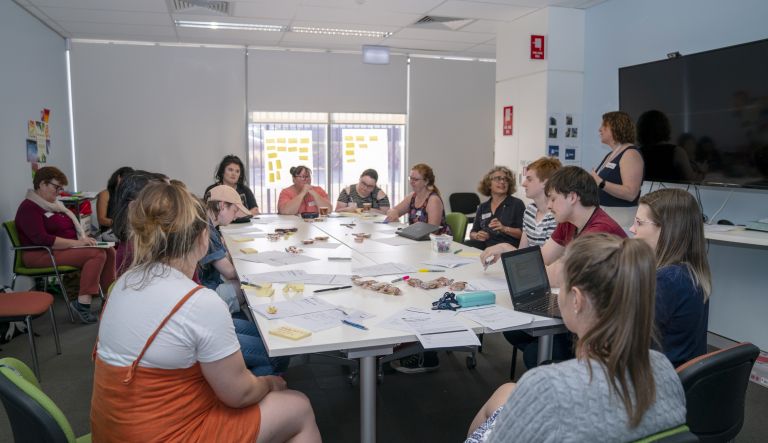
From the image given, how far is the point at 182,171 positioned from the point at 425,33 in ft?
11.2

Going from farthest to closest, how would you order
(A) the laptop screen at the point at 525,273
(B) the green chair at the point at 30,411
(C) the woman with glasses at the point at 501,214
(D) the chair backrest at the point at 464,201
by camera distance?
(D) the chair backrest at the point at 464,201 → (C) the woman with glasses at the point at 501,214 → (A) the laptop screen at the point at 525,273 → (B) the green chair at the point at 30,411

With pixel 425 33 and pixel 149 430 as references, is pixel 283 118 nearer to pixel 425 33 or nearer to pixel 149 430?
pixel 425 33

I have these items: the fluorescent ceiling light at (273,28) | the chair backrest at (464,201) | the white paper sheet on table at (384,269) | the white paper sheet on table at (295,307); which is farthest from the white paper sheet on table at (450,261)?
the chair backrest at (464,201)

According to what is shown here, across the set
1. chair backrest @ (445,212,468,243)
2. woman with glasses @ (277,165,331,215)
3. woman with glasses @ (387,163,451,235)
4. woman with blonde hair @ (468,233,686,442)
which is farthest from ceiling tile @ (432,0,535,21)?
woman with blonde hair @ (468,233,686,442)

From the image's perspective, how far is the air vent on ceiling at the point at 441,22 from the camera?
18.2 feet

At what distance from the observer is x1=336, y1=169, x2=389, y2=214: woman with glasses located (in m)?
5.95

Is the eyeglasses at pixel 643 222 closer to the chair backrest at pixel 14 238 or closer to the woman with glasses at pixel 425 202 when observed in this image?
the woman with glasses at pixel 425 202

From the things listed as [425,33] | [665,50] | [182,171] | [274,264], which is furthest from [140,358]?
[182,171]

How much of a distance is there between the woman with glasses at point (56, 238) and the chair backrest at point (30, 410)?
345cm

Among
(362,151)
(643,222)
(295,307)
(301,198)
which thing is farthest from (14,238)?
(643,222)

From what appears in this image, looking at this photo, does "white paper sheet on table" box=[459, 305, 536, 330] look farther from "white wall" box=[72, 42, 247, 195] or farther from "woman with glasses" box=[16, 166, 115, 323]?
"white wall" box=[72, 42, 247, 195]

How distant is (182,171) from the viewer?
23.0 feet

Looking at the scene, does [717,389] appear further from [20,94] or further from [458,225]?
[20,94]

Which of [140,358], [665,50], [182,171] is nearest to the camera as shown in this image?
[140,358]
